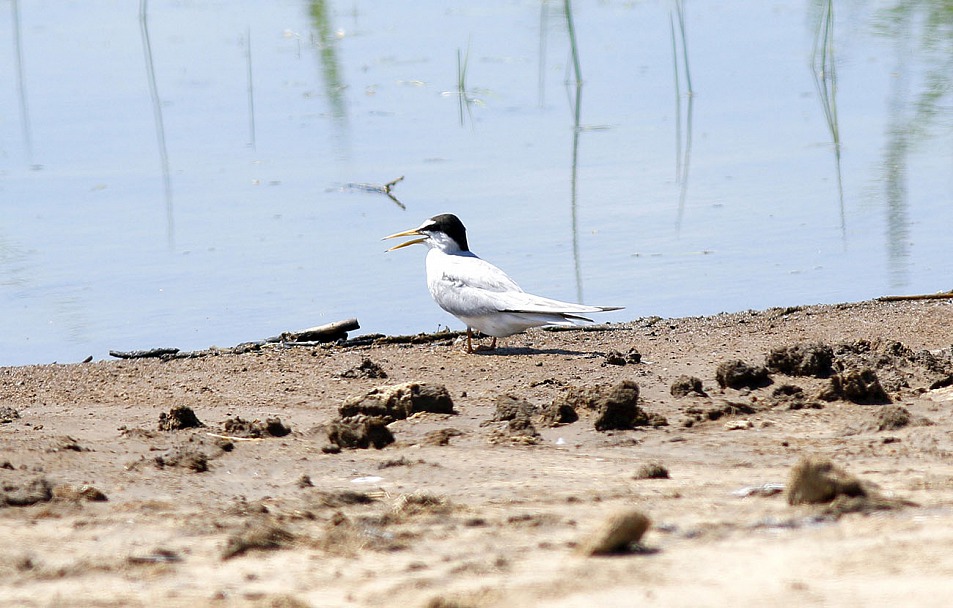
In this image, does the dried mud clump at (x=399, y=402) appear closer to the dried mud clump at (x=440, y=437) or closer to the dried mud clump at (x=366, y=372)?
the dried mud clump at (x=440, y=437)

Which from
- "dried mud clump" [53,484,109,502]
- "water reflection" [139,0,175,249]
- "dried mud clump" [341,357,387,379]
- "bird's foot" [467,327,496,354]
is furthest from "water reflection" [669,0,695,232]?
"dried mud clump" [53,484,109,502]

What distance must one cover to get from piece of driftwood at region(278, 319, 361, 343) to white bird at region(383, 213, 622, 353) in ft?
1.96

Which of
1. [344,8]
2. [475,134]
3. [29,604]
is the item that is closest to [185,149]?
[475,134]

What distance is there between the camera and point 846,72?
14.4m

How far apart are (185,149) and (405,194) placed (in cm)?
255

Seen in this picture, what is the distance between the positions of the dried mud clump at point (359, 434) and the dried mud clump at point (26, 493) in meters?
1.16

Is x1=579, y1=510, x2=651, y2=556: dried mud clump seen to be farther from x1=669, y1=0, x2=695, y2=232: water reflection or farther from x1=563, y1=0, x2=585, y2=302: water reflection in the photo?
x1=669, y1=0, x2=695, y2=232: water reflection

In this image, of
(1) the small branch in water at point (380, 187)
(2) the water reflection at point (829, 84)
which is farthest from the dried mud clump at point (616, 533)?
(1) the small branch in water at point (380, 187)

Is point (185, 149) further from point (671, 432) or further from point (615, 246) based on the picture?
point (671, 432)

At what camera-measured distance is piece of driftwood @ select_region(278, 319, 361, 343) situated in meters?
7.40

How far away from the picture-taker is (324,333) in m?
7.43

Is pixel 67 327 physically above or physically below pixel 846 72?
below

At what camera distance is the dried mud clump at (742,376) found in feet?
19.0

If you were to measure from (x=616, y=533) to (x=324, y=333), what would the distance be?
13.8 feet
